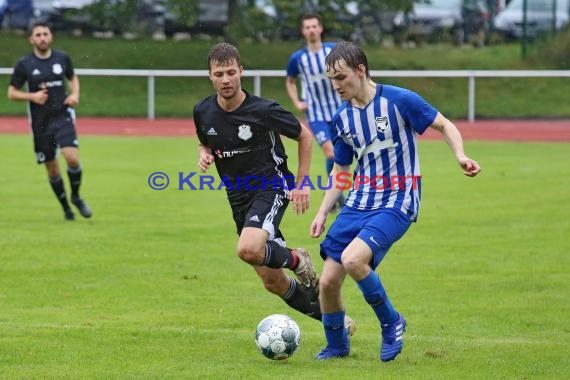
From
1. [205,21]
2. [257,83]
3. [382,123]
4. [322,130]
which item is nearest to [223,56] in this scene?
[382,123]

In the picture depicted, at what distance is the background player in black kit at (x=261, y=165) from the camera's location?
7.12 meters

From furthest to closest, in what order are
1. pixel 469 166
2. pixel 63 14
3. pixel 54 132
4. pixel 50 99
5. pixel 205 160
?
pixel 63 14 → pixel 50 99 → pixel 54 132 → pixel 205 160 → pixel 469 166

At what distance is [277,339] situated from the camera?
6539 mm

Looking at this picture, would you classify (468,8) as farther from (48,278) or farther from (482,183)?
(48,278)

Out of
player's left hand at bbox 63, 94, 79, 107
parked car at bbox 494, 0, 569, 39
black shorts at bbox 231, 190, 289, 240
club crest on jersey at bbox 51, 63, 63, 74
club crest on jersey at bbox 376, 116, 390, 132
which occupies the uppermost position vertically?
club crest on jersey at bbox 376, 116, 390, 132

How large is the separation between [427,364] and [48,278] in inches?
156

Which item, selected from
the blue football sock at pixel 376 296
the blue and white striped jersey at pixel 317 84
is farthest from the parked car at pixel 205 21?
the blue football sock at pixel 376 296

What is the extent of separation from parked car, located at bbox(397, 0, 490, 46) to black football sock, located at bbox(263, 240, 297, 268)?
2477 cm

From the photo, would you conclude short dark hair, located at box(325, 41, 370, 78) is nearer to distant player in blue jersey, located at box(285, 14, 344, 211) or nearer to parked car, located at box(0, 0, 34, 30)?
distant player in blue jersey, located at box(285, 14, 344, 211)

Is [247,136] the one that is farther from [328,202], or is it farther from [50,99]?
[50,99]

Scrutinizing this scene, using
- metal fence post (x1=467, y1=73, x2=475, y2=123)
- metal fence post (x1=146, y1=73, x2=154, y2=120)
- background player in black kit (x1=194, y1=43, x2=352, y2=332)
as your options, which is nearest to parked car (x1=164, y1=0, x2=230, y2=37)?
metal fence post (x1=146, y1=73, x2=154, y2=120)

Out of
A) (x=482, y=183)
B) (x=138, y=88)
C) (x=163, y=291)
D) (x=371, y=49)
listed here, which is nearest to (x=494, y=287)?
(x=163, y=291)

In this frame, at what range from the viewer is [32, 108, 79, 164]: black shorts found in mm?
12445

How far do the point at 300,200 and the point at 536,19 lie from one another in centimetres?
2497
